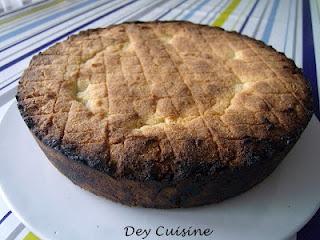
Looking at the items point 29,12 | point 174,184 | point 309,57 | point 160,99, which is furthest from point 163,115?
point 29,12

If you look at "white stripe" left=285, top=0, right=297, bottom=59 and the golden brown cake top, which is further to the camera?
"white stripe" left=285, top=0, right=297, bottom=59

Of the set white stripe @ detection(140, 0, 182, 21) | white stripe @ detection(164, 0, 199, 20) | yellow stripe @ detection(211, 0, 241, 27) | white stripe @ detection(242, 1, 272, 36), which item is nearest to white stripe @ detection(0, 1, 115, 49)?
white stripe @ detection(140, 0, 182, 21)

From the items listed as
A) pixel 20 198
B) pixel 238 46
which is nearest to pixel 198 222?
pixel 20 198

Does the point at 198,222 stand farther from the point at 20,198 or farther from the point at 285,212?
the point at 20,198

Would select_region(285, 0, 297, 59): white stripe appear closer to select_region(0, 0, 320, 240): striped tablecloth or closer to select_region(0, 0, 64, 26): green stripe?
select_region(0, 0, 320, 240): striped tablecloth

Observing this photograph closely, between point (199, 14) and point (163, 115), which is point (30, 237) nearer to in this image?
point (163, 115)

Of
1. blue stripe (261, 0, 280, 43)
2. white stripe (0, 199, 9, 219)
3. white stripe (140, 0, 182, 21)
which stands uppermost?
white stripe (140, 0, 182, 21)
